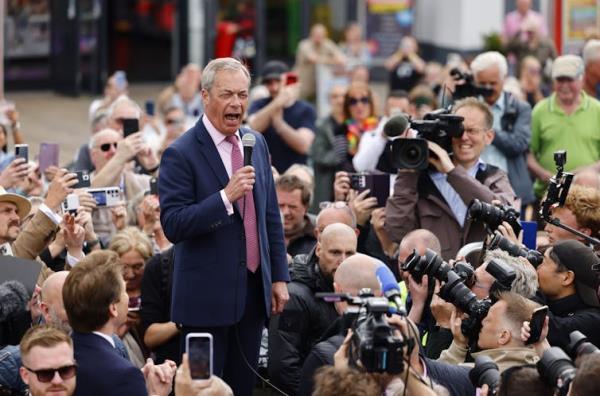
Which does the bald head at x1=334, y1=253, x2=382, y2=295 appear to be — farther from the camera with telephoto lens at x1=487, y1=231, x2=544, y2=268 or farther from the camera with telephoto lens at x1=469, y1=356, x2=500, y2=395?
the camera with telephoto lens at x1=487, y1=231, x2=544, y2=268

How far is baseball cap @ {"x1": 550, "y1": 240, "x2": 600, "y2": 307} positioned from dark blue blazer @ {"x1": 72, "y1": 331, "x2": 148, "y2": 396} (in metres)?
2.50

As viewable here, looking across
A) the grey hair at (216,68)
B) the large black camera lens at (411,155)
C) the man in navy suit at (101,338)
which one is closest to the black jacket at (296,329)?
the large black camera lens at (411,155)

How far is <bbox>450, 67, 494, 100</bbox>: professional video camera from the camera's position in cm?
1020

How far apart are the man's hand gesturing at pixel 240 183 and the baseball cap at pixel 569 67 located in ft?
16.0

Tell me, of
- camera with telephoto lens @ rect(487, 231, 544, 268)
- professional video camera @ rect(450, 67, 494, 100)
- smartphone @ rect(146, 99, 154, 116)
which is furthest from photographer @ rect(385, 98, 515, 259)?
smartphone @ rect(146, 99, 154, 116)

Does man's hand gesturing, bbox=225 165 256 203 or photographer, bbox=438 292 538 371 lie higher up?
man's hand gesturing, bbox=225 165 256 203

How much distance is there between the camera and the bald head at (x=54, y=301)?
693 centimetres

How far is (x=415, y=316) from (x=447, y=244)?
118cm

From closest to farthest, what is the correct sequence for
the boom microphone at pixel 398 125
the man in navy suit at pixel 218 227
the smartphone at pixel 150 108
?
the man in navy suit at pixel 218 227
the boom microphone at pixel 398 125
the smartphone at pixel 150 108

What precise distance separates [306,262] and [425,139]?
103 cm

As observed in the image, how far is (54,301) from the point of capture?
696cm

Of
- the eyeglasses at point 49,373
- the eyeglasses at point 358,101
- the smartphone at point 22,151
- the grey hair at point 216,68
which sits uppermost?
the grey hair at point 216,68

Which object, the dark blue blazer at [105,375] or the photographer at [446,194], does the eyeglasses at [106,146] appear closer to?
the photographer at [446,194]

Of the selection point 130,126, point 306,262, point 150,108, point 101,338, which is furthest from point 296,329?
point 150,108
